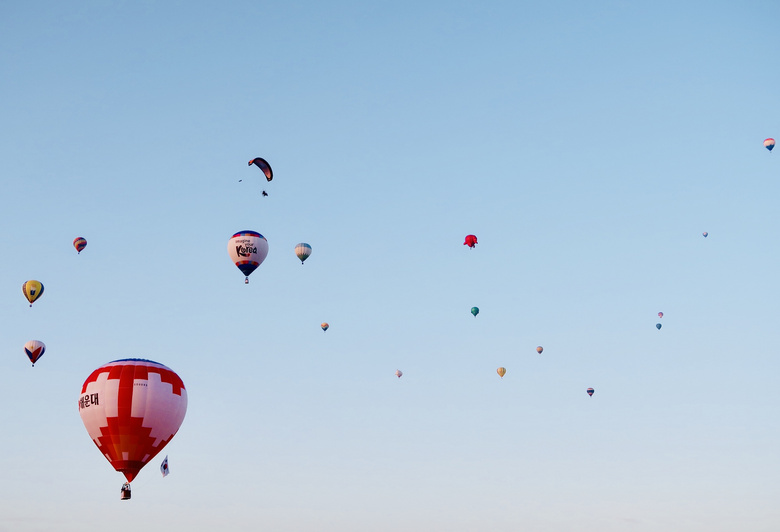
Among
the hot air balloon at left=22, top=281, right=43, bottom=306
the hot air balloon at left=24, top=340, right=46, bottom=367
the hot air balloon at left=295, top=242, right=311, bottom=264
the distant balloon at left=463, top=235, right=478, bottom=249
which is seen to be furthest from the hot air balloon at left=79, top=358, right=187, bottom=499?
the distant balloon at left=463, top=235, right=478, bottom=249

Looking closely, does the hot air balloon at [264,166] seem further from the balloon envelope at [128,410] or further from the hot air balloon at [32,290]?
the balloon envelope at [128,410]

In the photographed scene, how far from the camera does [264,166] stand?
197 ft

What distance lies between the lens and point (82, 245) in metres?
61.6

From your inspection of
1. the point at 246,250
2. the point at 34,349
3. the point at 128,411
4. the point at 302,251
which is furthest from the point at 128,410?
the point at 302,251

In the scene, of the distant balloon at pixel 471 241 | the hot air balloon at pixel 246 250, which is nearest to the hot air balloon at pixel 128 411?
the hot air balloon at pixel 246 250

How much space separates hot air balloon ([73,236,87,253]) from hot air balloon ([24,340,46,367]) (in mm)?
6590

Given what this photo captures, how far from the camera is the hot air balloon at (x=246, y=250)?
57.9m

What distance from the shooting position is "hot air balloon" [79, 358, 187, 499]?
40.6m

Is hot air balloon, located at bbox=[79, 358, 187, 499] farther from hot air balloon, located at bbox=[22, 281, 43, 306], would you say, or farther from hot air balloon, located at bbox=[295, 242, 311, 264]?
hot air balloon, located at bbox=[295, 242, 311, 264]

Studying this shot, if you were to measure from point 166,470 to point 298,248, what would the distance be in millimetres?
26322

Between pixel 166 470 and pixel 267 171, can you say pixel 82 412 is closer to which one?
pixel 166 470

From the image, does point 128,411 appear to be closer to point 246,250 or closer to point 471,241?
point 246,250

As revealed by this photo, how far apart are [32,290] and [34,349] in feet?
14.0

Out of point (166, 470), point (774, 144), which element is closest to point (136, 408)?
point (166, 470)
